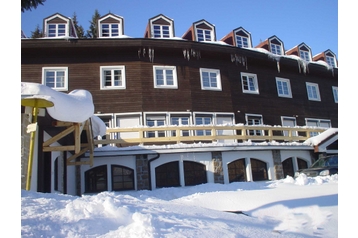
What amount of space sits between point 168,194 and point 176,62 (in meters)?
8.45

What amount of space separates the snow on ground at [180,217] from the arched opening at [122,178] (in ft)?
15.3

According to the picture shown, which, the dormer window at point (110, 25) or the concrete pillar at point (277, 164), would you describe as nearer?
the concrete pillar at point (277, 164)

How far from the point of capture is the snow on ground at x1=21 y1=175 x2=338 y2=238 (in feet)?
12.3

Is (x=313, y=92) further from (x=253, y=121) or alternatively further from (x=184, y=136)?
(x=184, y=136)

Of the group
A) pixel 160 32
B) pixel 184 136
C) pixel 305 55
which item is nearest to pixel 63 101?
pixel 184 136

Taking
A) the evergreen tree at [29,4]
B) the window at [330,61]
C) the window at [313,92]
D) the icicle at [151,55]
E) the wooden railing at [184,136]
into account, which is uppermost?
the window at [330,61]

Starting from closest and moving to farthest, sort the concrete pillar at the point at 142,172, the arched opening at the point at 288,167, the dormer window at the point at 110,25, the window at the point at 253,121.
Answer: the concrete pillar at the point at 142,172 → the arched opening at the point at 288,167 → the dormer window at the point at 110,25 → the window at the point at 253,121

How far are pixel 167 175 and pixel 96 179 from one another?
2.68 meters

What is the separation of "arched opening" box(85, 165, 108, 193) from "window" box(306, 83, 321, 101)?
14.6m

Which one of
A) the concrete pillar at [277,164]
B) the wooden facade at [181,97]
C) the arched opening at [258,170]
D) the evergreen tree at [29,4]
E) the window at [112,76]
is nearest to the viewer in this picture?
the evergreen tree at [29,4]

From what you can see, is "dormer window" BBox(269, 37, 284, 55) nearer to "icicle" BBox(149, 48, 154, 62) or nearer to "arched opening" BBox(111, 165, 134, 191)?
"icicle" BBox(149, 48, 154, 62)

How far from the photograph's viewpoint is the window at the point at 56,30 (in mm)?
15859

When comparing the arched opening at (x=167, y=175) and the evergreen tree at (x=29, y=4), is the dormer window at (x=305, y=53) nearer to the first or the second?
the arched opening at (x=167, y=175)

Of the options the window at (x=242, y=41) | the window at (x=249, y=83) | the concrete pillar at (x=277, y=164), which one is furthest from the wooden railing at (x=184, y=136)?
the window at (x=242, y=41)
